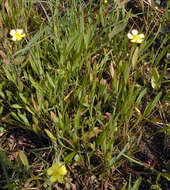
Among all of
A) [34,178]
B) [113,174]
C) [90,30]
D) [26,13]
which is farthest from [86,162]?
[26,13]

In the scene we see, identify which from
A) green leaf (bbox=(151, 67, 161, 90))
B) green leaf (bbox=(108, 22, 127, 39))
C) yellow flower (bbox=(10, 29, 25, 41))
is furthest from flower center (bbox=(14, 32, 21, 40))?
green leaf (bbox=(151, 67, 161, 90))

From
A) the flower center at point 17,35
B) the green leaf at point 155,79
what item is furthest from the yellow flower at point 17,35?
the green leaf at point 155,79

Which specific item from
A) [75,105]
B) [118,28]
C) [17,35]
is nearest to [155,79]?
[118,28]

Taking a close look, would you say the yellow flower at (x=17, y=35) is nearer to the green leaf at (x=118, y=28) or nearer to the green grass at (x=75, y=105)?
the green grass at (x=75, y=105)

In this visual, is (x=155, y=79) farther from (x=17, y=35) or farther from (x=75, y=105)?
(x=17, y=35)

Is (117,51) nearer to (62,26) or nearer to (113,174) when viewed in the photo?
(62,26)

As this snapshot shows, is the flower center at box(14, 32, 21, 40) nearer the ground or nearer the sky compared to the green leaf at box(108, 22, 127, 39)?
nearer the ground

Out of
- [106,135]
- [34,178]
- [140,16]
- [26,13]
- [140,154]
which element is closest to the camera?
[34,178]

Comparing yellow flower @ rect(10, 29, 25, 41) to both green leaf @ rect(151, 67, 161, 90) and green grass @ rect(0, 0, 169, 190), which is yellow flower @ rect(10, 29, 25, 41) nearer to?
green grass @ rect(0, 0, 169, 190)
